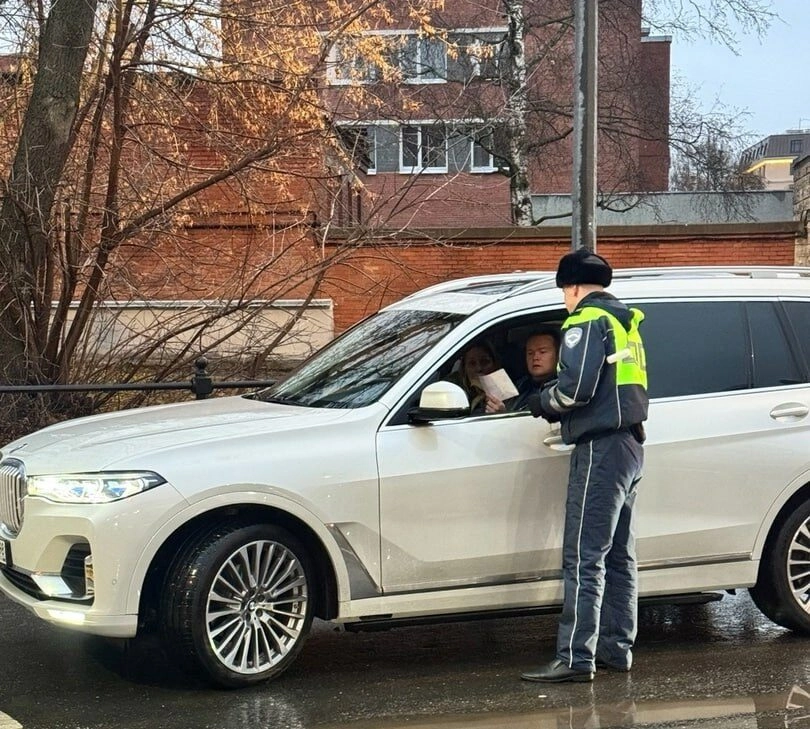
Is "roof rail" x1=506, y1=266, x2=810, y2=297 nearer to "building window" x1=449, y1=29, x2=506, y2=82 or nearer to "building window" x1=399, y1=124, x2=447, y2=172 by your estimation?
"building window" x1=399, y1=124, x2=447, y2=172

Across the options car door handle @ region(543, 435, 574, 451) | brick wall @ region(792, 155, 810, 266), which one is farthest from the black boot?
brick wall @ region(792, 155, 810, 266)

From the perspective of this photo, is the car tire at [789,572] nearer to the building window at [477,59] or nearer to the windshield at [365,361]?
the windshield at [365,361]

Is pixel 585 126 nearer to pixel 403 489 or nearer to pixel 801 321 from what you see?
pixel 801 321

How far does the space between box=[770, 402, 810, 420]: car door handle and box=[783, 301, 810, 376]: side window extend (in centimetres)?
29

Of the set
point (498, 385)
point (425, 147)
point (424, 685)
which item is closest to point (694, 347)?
point (498, 385)

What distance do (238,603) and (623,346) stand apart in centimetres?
213

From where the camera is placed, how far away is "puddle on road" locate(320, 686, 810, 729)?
460cm

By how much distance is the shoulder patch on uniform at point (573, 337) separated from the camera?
5102 millimetres

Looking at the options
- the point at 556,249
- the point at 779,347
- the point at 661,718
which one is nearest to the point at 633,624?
the point at 661,718

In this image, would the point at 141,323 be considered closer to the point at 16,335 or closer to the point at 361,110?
the point at 16,335

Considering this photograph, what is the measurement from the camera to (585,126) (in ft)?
27.0

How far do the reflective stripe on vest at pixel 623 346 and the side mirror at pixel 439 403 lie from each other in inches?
23.7

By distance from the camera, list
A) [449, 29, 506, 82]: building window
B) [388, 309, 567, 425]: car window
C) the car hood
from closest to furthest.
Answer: the car hood → [388, 309, 567, 425]: car window → [449, 29, 506, 82]: building window

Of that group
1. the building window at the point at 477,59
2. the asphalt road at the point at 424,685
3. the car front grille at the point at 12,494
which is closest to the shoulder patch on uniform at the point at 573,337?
the asphalt road at the point at 424,685
